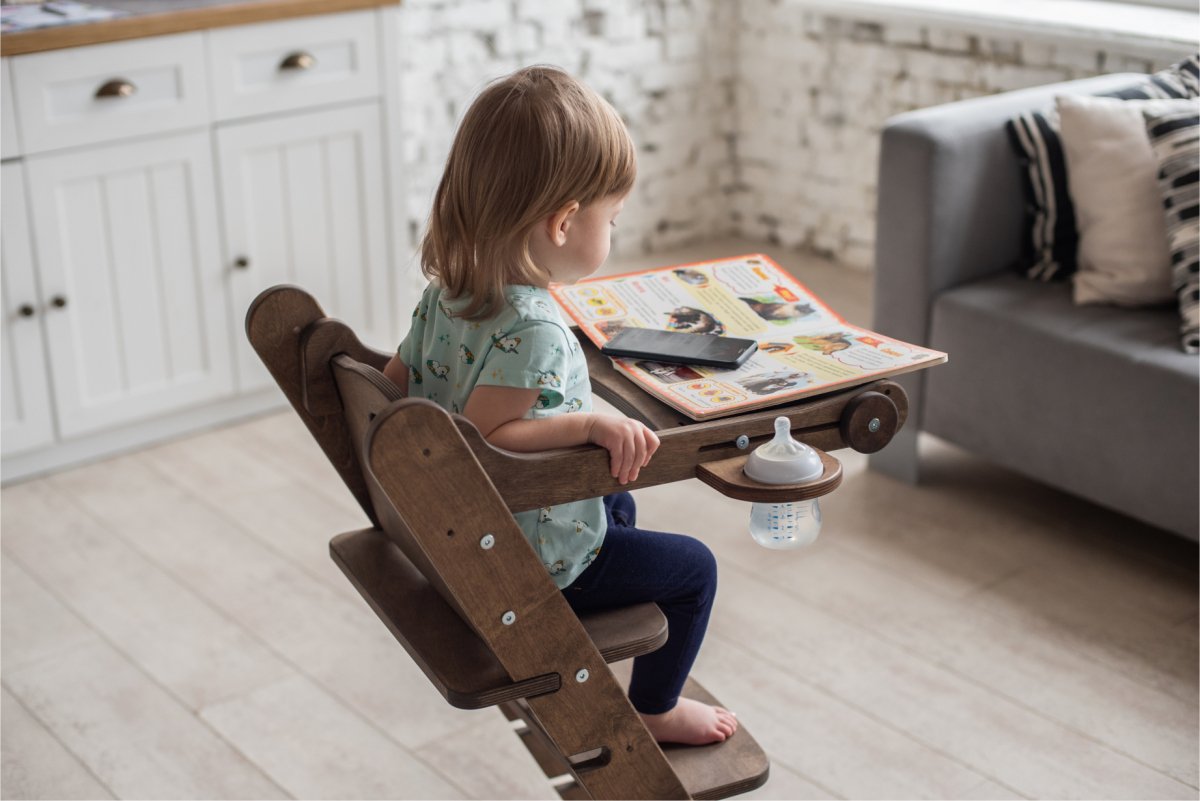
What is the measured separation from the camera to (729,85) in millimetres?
4539

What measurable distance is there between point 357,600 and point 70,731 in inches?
21.7

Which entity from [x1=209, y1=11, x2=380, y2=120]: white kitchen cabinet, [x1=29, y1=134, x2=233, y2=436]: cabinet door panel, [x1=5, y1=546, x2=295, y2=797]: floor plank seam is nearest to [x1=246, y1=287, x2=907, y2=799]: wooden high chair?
[x1=5, y1=546, x2=295, y2=797]: floor plank seam

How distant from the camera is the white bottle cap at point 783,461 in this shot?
4.14 ft

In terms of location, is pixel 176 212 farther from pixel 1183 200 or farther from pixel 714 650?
pixel 1183 200

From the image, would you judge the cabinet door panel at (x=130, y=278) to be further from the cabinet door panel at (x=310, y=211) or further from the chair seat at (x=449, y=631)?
the chair seat at (x=449, y=631)

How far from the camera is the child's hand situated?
1265 millimetres

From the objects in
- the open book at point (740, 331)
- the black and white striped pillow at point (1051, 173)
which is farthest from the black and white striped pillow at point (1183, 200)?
the open book at point (740, 331)

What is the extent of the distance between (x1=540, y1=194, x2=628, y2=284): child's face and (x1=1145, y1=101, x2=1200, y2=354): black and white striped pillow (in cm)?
146

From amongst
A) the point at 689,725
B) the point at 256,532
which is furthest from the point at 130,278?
the point at 689,725

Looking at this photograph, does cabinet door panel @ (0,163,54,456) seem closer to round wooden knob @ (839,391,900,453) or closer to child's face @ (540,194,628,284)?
child's face @ (540,194,628,284)

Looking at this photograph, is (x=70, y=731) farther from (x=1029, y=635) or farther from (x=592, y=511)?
(x=1029, y=635)

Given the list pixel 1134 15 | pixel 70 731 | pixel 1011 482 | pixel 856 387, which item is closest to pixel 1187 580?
pixel 1011 482

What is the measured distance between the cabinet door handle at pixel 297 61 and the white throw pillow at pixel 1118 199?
Result: 5.36 feet

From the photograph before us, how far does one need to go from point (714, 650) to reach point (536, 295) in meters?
1.11
